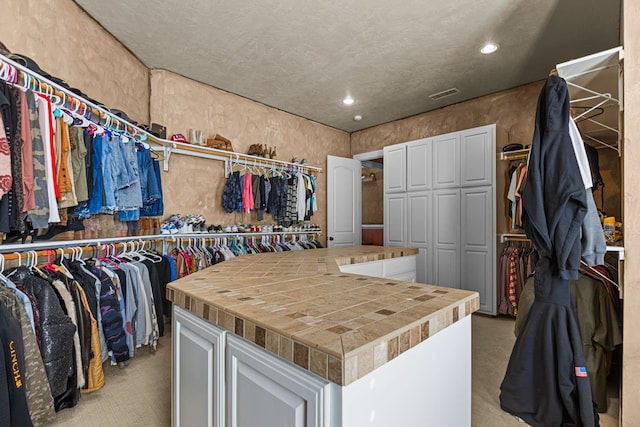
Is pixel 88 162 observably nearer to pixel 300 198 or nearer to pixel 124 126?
pixel 124 126

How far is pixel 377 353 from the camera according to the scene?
0.66 metres

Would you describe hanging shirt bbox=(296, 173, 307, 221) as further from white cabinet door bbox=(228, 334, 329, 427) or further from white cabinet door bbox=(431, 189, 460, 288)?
white cabinet door bbox=(228, 334, 329, 427)

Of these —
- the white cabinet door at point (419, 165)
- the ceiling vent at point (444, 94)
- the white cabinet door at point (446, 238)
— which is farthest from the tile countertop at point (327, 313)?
the ceiling vent at point (444, 94)

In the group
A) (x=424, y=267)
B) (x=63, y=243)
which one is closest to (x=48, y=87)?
(x=63, y=243)

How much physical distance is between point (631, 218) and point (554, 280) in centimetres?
45

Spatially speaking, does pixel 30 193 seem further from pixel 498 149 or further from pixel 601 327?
pixel 498 149

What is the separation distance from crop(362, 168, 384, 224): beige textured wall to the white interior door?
88cm

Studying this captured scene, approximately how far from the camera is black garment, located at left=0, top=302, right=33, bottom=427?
1226 millimetres

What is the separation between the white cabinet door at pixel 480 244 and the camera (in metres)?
3.42

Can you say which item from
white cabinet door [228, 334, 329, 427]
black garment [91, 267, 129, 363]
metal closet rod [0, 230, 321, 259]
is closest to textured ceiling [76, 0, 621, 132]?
metal closet rod [0, 230, 321, 259]

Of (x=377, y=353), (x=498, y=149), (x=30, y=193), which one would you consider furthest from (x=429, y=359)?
(x=498, y=149)

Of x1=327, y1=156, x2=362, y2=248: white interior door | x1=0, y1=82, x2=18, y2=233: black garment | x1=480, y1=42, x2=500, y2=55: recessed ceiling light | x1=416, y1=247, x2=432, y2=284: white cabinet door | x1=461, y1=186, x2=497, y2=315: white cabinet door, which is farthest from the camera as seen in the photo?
x1=327, y1=156, x2=362, y2=248: white interior door

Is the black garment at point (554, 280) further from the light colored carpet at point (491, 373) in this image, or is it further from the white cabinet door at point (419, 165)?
the white cabinet door at point (419, 165)

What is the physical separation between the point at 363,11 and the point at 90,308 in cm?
278
